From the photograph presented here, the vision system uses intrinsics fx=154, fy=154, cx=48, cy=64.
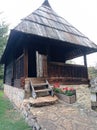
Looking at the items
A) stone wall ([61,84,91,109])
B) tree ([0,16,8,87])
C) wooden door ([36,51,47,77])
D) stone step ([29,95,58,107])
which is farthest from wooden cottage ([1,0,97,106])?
tree ([0,16,8,87])

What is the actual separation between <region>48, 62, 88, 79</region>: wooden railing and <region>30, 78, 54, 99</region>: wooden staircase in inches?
26.2

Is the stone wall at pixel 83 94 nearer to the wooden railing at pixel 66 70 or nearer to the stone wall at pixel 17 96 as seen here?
the wooden railing at pixel 66 70

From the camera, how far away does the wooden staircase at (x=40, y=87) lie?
595cm

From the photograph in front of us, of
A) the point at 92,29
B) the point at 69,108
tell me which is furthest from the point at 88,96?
the point at 92,29

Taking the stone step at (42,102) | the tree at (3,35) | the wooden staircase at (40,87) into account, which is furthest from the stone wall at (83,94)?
the tree at (3,35)

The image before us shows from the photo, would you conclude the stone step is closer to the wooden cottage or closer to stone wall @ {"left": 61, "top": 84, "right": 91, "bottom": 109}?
the wooden cottage

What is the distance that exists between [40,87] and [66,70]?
1.90 metres

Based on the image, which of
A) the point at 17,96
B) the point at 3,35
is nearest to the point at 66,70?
the point at 17,96

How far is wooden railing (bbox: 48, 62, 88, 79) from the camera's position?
724 centimetres

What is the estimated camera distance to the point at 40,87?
659 cm

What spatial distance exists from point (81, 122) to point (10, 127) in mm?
2410

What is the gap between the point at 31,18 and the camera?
7.46 m

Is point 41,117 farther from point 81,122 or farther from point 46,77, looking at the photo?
point 46,77

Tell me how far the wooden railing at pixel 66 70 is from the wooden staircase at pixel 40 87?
0.66 meters
